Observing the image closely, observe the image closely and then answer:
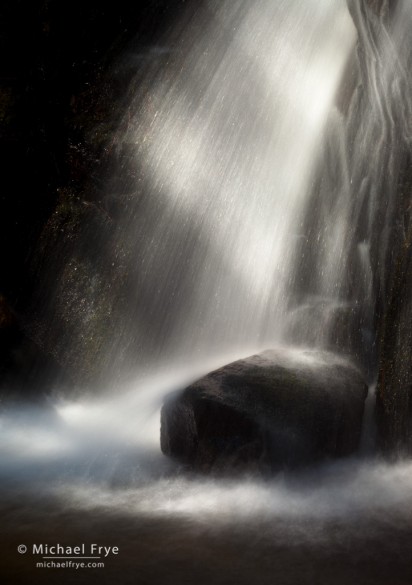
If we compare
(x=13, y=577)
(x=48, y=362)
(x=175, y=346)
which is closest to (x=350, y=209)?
(x=175, y=346)

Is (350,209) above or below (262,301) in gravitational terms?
above

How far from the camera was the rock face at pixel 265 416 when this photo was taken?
5.32m

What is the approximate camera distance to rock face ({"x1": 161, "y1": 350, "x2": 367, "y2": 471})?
532cm

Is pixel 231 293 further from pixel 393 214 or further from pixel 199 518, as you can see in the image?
pixel 199 518

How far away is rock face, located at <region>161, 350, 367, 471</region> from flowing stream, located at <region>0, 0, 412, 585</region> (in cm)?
24

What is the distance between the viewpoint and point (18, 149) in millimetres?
11062

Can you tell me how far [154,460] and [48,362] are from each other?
4374 millimetres

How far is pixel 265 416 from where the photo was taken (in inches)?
213

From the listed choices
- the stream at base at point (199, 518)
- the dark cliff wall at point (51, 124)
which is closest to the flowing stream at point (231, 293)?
the stream at base at point (199, 518)

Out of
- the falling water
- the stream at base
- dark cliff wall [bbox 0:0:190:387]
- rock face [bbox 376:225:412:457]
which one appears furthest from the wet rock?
rock face [bbox 376:225:412:457]

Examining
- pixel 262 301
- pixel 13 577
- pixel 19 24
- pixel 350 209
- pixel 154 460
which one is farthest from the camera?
pixel 19 24

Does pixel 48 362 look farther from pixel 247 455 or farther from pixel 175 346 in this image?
pixel 247 455

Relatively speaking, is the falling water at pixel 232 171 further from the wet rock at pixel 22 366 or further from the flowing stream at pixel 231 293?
the wet rock at pixel 22 366

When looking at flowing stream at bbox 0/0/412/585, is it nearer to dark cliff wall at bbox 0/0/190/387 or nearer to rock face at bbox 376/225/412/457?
rock face at bbox 376/225/412/457
